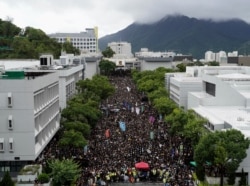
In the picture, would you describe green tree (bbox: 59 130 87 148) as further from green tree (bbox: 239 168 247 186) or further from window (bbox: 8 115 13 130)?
green tree (bbox: 239 168 247 186)

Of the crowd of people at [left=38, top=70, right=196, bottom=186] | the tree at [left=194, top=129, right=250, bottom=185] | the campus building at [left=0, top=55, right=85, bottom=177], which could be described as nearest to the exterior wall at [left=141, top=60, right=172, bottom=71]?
the crowd of people at [left=38, top=70, right=196, bottom=186]

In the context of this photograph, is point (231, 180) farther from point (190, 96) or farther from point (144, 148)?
point (190, 96)

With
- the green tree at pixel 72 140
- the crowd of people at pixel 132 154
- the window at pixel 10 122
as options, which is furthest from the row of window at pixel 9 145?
the green tree at pixel 72 140

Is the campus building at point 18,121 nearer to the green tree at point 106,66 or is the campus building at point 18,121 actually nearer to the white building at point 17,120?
the white building at point 17,120

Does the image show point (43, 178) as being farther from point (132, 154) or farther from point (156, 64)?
point (156, 64)

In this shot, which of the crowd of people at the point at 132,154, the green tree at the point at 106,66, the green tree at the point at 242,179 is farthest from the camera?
the green tree at the point at 106,66
